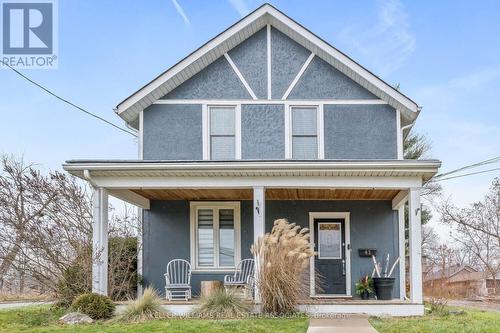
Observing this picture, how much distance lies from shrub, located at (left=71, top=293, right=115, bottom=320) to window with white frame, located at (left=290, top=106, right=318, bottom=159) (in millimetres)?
5355

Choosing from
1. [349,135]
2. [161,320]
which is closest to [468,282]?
[349,135]

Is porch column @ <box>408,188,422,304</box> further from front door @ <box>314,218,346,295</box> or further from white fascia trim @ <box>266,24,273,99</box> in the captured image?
white fascia trim @ <box>266,24,273,99</box>

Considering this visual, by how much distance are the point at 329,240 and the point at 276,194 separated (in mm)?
1922

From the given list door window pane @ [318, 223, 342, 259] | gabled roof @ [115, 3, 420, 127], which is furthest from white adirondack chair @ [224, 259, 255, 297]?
gabled roof @ [115, 3, 420, 127]

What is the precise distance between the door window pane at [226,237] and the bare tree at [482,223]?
10740mm

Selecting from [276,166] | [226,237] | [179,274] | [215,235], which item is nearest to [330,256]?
[226,237]

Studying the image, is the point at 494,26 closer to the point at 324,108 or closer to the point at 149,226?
the point at 324,108

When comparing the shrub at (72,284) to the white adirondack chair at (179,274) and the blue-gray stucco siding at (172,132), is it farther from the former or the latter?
the blue-gray stucco siding at (172,132)

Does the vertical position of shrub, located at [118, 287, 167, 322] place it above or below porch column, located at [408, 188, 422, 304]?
below

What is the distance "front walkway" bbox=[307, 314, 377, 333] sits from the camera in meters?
7.84

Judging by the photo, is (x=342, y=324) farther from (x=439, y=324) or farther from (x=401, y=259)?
(x=401, y=259)

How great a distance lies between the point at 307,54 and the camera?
1247cm

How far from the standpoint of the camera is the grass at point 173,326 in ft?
25.4

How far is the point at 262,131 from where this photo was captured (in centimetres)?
1224
